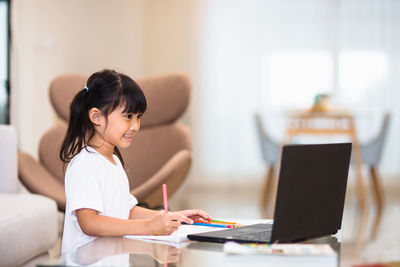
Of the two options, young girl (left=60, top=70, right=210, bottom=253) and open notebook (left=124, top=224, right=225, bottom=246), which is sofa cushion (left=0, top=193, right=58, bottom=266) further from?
open notebook (left=124, top=224, right=225, bottom=246)

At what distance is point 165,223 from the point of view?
117 cm

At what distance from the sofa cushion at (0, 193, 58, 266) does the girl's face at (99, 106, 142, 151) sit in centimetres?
70

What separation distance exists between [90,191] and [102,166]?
8 cm

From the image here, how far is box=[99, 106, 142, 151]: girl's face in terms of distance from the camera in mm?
1320

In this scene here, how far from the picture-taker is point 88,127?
4.47 ft

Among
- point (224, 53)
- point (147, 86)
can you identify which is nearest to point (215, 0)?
point (224, 53)

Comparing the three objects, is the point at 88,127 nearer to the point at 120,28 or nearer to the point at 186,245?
the point at 186,245

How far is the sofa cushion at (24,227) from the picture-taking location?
1887 millimetres

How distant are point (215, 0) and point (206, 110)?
3.77 ft

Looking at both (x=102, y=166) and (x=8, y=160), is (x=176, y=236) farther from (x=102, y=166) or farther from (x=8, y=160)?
(x=8, y=160)

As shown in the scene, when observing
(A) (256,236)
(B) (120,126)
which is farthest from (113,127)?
(A) (256,236)

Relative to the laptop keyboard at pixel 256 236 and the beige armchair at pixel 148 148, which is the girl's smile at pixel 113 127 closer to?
the laptop keyboard at pixel 256 236

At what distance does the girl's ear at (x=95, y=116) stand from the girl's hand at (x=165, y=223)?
275 millimetres

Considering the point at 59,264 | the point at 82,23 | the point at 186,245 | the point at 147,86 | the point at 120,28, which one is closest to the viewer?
the point at 59,264
